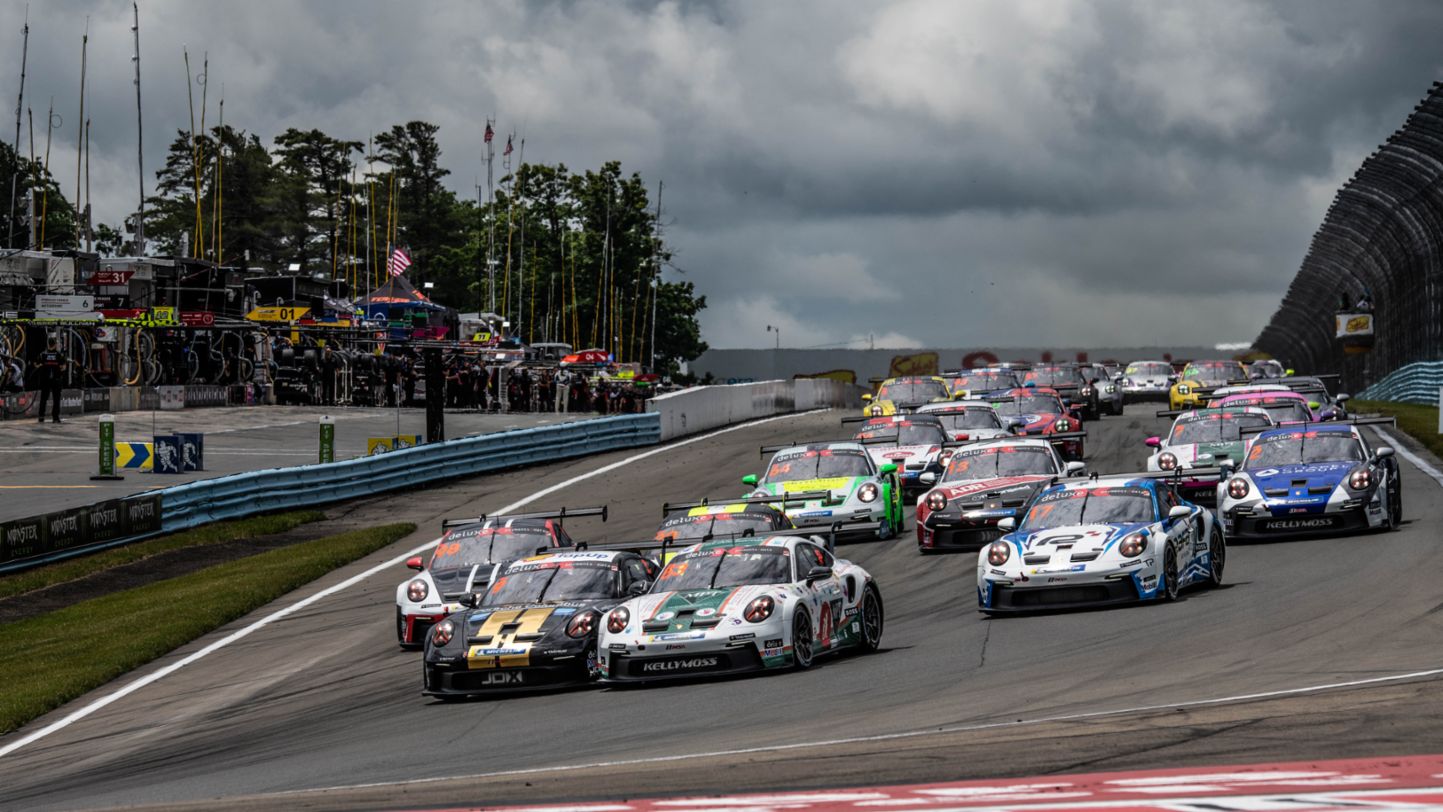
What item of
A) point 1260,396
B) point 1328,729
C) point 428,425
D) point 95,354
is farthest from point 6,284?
point 1328,729

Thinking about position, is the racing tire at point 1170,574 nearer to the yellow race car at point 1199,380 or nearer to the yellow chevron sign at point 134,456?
the yellow race car at point 1199,380

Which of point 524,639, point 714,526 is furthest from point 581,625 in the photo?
point 714,526

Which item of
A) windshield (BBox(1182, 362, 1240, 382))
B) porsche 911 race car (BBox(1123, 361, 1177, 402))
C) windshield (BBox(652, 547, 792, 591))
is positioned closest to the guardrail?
windshield (BBox(1182, 362, 1240, 382))

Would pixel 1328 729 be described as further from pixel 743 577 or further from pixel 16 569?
pixel 16 569

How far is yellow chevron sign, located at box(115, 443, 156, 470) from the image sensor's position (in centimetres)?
3600

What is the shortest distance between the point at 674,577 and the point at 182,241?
42242 mm

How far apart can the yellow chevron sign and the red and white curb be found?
94.7ft

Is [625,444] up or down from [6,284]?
down

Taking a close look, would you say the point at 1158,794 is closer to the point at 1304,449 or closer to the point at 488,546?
the point at 488,546

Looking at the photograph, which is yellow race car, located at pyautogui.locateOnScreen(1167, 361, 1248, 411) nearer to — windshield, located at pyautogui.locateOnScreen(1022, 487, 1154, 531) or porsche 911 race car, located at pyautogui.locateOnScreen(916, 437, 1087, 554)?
porsche 911 race car, located at pyautogui.locateOnScreen(916, 437, 1087, 554)

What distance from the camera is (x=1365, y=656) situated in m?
12.4

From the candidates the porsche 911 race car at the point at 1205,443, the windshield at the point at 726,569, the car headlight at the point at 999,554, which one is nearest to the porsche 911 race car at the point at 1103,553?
the car headlight at the point at 999,554

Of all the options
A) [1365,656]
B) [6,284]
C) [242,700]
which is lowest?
[242,700]

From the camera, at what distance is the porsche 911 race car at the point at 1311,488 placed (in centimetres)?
2017
